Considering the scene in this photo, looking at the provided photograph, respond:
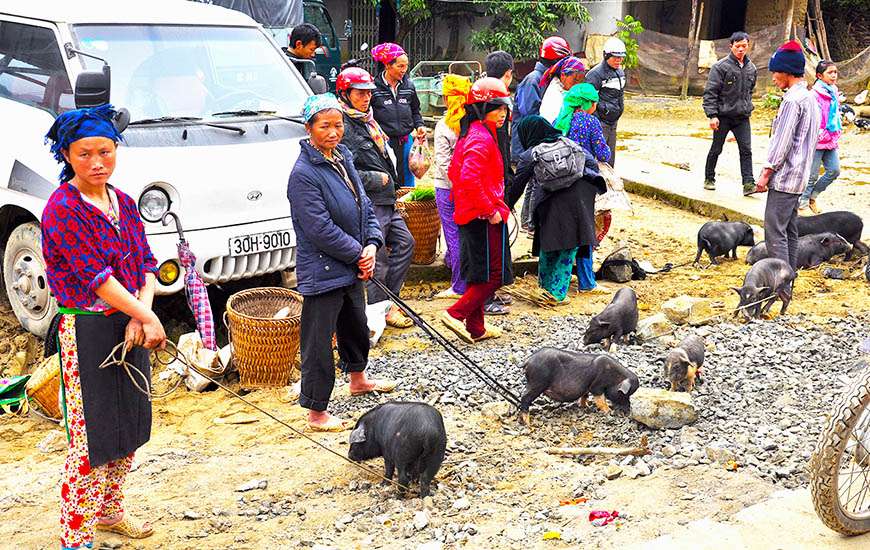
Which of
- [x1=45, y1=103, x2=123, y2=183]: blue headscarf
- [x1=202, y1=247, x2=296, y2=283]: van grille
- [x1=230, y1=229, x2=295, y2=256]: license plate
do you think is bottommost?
[x1=202, y1=247, x2=296, y2=283]: van grille

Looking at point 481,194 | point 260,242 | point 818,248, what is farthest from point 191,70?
point 818,248

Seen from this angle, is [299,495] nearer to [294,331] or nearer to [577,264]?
[294,331]

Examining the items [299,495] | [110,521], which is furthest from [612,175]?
[110,521]

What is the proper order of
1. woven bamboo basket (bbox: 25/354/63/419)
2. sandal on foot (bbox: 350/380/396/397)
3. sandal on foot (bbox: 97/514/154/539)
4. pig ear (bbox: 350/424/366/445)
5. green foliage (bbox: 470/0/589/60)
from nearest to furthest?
sandal on foot (bbox: 97/514/154/539)
pig ear (bbox: 350/424/366/445)
woven bamboo basket (bbox: 25/354/63/419)
sandal on foot (bbox: 350/380/396/397)
green foliage (bbox: 470/0/589/60)

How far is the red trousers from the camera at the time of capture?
688 cm

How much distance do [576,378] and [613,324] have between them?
1.37 meters

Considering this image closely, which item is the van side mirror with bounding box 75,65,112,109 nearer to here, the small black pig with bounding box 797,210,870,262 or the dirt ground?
the dirt ground

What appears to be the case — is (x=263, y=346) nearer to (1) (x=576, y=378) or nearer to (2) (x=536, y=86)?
(1) (x=576, y=378)

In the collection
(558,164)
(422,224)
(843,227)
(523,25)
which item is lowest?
(843,227)

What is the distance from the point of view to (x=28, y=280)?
6789 mm

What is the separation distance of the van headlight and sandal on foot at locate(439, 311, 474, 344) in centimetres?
229

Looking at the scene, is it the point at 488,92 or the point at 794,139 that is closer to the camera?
the point at 488,92

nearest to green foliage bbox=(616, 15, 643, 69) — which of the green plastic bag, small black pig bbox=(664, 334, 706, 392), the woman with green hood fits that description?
the woman with green hood

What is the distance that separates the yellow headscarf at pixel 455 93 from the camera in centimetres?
714
